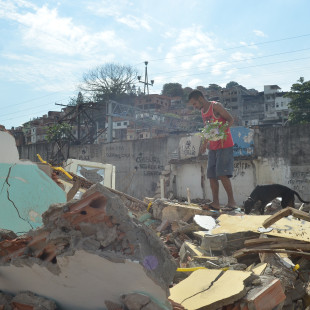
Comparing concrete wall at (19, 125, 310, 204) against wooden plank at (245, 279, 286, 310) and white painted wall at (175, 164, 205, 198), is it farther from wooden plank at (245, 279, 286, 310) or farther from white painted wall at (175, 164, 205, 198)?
wooden plank at (245, 279, 286, 310)

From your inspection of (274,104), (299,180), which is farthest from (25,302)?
(274,104)

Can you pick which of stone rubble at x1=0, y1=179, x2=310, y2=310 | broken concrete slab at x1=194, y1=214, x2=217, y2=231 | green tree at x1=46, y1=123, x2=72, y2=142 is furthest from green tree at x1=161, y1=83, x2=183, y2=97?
stone rubble at x1=0, y1=179, x2=310, y2=310

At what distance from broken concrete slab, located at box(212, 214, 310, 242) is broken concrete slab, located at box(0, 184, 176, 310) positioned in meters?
2.02

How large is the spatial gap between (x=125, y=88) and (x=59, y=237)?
48686 mm

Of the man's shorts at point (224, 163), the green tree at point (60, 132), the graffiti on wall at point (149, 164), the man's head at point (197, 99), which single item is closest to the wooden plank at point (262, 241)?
→ the man's shorts at point (224, 163)

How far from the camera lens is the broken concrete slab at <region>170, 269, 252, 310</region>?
6.87 ft

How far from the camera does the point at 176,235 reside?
4.39 metres

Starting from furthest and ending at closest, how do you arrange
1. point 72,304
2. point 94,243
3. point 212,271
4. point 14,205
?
point 14,205
point 212,271
point 72,304
point 94,243

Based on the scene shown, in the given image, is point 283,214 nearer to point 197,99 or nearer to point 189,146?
point 197,99

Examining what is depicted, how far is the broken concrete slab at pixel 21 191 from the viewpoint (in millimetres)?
3145

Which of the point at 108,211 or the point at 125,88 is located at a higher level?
the point at 125,88

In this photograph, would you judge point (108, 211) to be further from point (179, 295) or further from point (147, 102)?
point (147, 102)

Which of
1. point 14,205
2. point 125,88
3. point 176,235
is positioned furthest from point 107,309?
point 125,88

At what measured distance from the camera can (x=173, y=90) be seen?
70.2 meters
